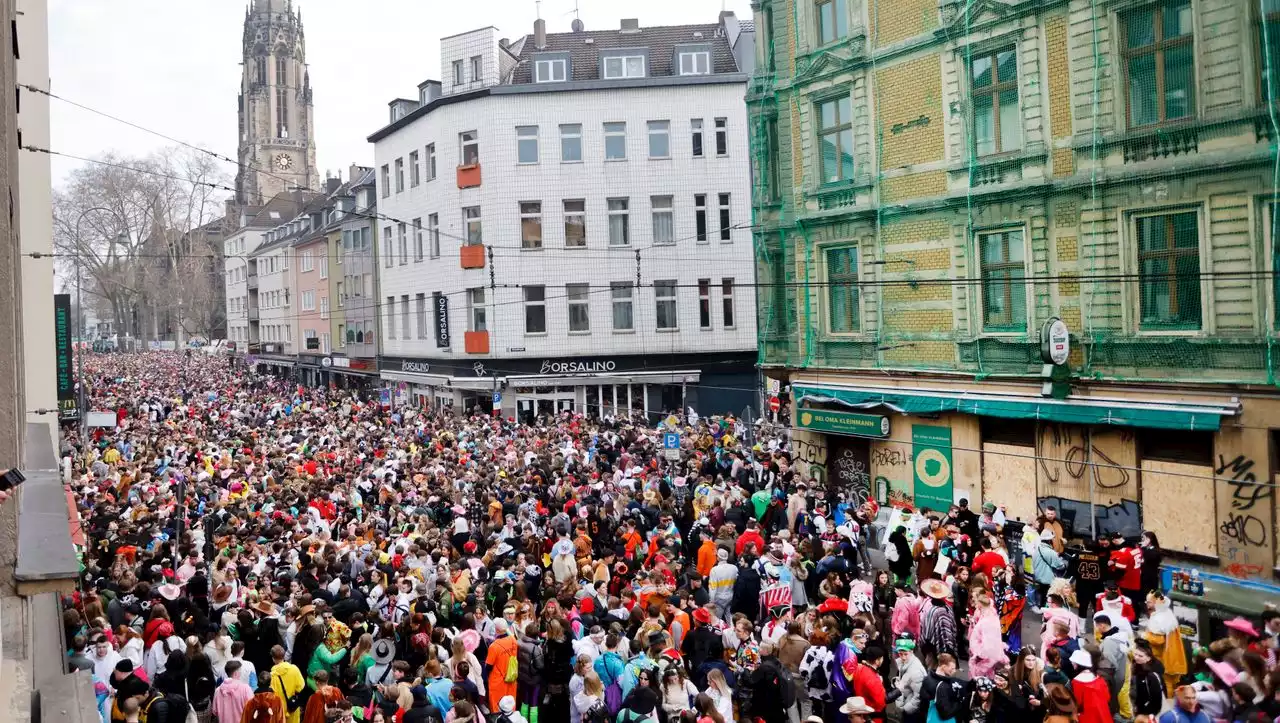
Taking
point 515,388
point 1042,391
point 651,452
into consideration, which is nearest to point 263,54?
point 515,388

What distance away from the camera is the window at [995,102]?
1870 cm

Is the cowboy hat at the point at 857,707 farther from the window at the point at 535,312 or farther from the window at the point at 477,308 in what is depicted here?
the window at the point at 477,308

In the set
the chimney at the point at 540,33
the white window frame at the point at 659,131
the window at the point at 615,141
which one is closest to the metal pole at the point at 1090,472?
the white window frame at the point at 659,131

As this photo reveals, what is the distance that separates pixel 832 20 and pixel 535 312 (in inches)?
787

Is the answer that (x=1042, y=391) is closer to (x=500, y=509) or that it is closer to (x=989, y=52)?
(x=989, y=52)

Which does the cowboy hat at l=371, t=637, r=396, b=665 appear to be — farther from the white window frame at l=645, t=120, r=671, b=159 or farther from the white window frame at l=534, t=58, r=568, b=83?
the white window frame at l=534, t=58, r=568, b=83

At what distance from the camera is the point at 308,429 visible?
111 feet

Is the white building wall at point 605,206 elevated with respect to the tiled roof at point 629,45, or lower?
lower

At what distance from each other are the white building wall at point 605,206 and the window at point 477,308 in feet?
2.46

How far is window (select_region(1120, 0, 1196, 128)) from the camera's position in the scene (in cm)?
1551

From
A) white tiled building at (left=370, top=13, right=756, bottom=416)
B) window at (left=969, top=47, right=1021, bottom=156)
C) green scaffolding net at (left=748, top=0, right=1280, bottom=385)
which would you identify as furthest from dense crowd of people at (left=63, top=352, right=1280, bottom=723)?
white tiled building at (left=370, top=13, right=756, bottom=416)

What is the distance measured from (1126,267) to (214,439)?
26558mm

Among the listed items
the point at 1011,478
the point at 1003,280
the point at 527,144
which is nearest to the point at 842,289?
the point at 1003,280

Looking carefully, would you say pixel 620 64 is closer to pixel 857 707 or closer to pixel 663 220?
pixel 663 220
